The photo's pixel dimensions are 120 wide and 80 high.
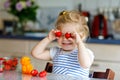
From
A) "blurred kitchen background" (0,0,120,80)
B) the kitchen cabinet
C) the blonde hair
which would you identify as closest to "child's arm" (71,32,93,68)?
the blonde hair

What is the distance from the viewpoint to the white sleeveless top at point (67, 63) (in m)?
1.35

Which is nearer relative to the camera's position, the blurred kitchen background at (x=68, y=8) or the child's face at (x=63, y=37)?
the child's face at (x=63, y=37)

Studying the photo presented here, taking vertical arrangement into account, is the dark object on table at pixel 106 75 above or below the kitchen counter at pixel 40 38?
above

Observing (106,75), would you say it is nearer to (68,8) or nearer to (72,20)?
(72,20)

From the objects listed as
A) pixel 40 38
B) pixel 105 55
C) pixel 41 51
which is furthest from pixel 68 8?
pixel 41 51

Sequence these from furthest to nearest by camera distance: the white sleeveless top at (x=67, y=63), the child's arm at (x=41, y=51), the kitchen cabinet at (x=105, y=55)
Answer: the kitchen cabinet at (x=105, y=55), the child's arm at (x=41, y=51), the white sleeveless top at (x=67, y=63)

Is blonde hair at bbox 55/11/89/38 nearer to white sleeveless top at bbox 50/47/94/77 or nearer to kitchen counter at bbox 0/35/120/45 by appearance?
white sleeveless top at bbox 50/47/94/77

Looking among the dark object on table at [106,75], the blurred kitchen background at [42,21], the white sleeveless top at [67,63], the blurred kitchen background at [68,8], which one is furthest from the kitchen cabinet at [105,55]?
the dark object on table at [106,75]

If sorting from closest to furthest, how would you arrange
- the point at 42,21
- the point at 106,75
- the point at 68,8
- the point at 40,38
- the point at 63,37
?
1. the point at 106,75
2. the point at 63,37
3. the point at 40,38
4. the point at 68,8
5. the point at 42,21

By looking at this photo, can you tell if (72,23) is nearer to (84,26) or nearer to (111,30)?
(84,26)

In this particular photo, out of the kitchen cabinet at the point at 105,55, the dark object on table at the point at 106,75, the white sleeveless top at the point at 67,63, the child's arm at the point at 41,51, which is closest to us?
the dark object on table at the point at 106,75

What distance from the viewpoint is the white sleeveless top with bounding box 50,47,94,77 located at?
1.35m

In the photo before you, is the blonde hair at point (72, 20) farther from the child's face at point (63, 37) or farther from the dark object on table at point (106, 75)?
the dark object on table at point (106, 75)

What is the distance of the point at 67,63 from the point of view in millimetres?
1411
